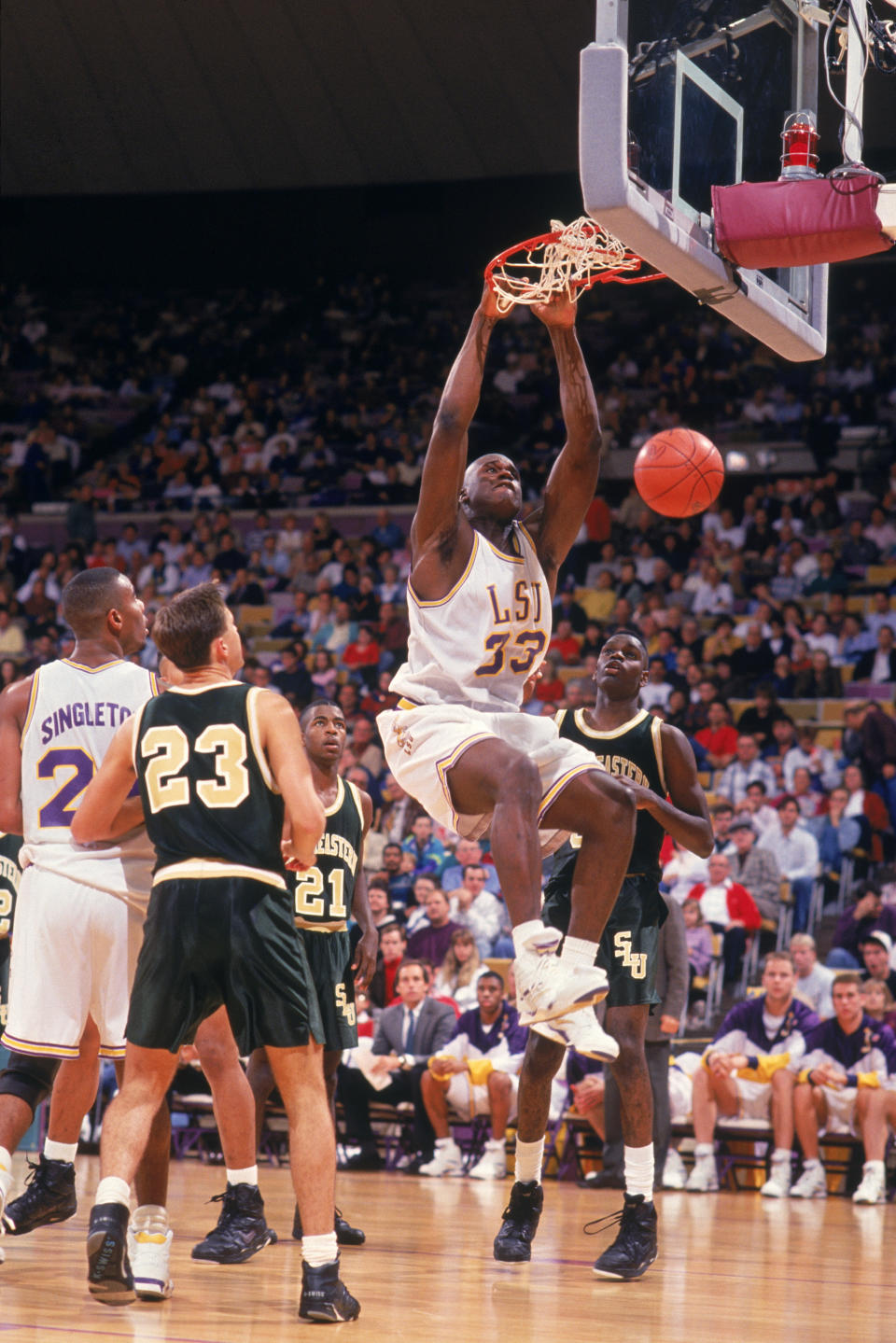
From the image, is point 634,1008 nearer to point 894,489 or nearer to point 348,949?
point 348,949

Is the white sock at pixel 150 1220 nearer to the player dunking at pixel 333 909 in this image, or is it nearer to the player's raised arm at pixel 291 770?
the player's raised arm at pixel 291 770

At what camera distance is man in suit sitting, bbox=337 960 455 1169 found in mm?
Result: 11688

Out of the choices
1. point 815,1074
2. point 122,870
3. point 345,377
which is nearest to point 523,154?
point 345,377

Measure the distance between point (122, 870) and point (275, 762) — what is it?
109 centimetres

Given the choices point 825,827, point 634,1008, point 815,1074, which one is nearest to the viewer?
point 634,1008

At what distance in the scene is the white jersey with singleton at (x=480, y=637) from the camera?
19.2 feet

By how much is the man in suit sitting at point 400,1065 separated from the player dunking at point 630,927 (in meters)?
4.84

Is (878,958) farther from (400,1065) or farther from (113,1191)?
(113,1191)

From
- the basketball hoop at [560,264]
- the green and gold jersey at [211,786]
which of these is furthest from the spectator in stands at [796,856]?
the green and gold jersey at [211,786]

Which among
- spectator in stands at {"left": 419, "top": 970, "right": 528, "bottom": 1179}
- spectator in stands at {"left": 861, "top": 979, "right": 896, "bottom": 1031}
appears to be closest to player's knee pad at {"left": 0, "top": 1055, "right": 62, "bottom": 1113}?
spectator in stands at {"left": 419, "top": 970, "right": 528, "bottom": 1179}

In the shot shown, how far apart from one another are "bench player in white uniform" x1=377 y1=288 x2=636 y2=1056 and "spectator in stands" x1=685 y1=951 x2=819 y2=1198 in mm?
5508

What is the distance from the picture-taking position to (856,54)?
7.05 meters

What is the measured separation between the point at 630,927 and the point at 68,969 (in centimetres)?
254

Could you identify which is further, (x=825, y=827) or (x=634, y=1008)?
(x=825, y=827)
